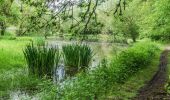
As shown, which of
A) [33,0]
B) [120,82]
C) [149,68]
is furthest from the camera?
[149,68]

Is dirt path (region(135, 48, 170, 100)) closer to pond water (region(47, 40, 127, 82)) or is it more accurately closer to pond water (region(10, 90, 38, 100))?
pond water (region(47, 40, 127, 82))

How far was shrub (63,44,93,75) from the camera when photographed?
1809 cm

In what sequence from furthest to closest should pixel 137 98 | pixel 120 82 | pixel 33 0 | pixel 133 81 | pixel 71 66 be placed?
1. pixel 71 66
2. pixel 133 81
3. pixel 120 82
4. pixel 137 98
5. pixel 33 0

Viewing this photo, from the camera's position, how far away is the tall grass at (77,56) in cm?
1809

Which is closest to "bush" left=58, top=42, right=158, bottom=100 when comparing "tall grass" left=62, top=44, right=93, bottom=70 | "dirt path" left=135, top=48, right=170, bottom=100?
"dirt path" left=135, top=48, right=170, bottom=100

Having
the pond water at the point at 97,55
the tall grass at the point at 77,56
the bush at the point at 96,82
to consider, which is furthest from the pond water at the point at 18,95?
the tall grass at the point at 77,56

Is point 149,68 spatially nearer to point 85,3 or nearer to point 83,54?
point 83,54

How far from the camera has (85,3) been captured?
28.8 ft

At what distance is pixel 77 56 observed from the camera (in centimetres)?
1848

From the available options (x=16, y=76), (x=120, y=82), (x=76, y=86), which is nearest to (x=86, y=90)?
(x=76, y=86)

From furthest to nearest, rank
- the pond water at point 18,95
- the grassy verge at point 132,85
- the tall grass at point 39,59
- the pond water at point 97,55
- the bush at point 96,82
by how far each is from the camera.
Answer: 1. the pond water at point 97,55
2. the tall grass at point 39,59
3. the pond water at point 18,95
4. the grassy verge at point 132,85
5. the bush at point 96,82

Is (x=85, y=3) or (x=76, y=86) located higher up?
(x=85, y=3)

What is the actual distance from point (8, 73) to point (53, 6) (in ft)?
24.6

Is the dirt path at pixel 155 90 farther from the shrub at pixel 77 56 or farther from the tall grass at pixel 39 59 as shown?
the tall grass at pixel 39 59
